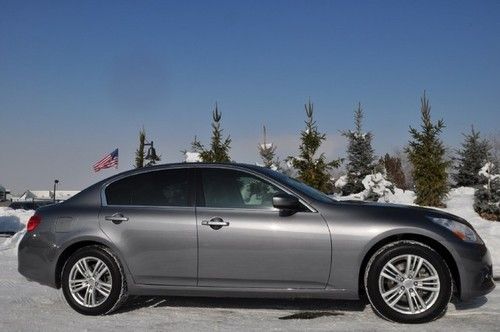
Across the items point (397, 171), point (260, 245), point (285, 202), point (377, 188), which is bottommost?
A: point (260, 245)

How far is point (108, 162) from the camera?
24.0 meters

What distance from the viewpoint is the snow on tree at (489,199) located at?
20562mm

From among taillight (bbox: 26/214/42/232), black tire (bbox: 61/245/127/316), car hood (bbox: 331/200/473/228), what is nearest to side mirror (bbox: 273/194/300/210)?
car hood (bbox: 331/200/473/228)

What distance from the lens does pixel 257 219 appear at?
4.98m

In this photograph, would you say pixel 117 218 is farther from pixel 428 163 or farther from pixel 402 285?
pixel 428 163

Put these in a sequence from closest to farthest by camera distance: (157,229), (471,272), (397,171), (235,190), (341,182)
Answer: (471,272)
(157,229)
(235,190)
(341,182)
(397,171)

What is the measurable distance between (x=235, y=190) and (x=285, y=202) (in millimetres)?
647

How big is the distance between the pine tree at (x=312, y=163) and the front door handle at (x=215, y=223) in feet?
54.6

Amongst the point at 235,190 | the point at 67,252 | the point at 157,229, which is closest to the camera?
the point at 157,229

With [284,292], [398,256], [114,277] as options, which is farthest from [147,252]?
[398,256]

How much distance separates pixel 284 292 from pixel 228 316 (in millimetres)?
624

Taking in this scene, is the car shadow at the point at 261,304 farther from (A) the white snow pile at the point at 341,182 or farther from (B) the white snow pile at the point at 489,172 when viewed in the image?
(A) the white snow pile at the point at 341,182

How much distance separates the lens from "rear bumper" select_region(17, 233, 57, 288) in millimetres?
5375

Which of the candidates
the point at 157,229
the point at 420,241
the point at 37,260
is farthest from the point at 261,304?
the point at 37,260
